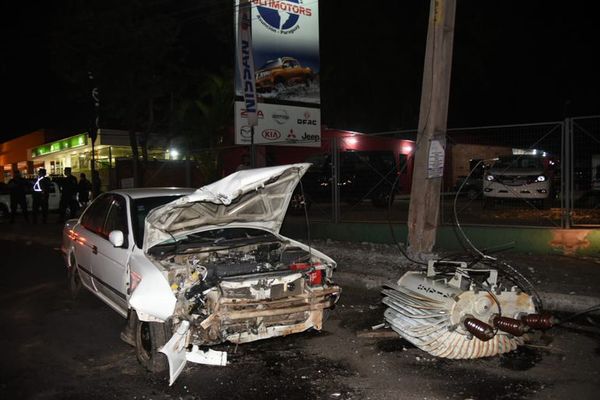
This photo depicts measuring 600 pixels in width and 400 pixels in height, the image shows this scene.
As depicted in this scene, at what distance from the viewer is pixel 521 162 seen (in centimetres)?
1232

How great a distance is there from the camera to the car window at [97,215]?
6.25 meters

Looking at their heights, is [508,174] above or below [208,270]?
above

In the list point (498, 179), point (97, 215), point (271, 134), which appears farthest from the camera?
point (271, 134)

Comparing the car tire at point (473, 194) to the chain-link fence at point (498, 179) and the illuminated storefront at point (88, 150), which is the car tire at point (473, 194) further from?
the illuminated storefront at point (88, 150)

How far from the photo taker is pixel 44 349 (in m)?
5.22

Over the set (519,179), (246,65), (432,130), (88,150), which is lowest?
(519,179)

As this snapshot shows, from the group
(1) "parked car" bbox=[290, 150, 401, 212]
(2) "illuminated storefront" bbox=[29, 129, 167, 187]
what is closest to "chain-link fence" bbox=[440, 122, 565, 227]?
(1) "parked car" bbox=[290, 150, 401, 212]

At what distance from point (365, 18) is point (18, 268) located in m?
24.8

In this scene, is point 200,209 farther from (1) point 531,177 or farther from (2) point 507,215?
(1) point 531,177

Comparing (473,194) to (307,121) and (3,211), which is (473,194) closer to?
Answer: (307,121)

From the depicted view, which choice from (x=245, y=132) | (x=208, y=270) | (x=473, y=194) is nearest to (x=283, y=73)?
(x=245, y=132)

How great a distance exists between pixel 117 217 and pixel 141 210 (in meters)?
0.36

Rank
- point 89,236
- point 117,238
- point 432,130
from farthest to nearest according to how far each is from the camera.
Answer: point 432,130 → point 89,236 → point 117,238

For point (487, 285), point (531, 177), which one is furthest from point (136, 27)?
point (487, 285)
